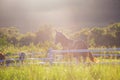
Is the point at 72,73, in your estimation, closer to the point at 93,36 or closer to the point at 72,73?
the point at 72,73

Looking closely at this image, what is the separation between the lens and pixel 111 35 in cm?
3738

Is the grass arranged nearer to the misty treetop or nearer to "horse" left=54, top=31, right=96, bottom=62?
"horse" left=54, top=31, right=96, bottom=62

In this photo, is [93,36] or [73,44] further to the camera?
[93,36]

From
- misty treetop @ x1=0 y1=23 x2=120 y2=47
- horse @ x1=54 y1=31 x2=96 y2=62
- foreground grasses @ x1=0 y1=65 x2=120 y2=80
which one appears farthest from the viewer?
misty treetop @ x1=0 y1=23 x2=120 y2=47

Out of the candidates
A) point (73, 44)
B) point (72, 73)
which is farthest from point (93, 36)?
point (72, 73)

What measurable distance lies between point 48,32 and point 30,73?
36.6 metres

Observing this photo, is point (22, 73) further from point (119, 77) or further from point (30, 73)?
point (119, 77)

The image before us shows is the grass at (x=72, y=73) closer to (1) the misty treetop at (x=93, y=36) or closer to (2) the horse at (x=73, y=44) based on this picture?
(2) the horse at (x=73, y=44)

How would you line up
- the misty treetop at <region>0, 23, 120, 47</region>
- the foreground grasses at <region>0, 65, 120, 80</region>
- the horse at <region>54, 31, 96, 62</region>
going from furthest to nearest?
the misty treetop at <region>0, 23, 120, 47</region> < the horse at <region>54, 31, 96, 62</region> < the foreground grasses at <region>0, 65, 120, 80</region>

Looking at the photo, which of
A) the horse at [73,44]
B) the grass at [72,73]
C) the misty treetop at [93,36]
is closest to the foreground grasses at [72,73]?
the grass at [72,73]

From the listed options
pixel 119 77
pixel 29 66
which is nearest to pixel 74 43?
pixel 29 66

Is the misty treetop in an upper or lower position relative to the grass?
upper

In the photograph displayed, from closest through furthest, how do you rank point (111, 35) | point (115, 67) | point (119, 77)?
point (119, 77), point (115, 67), point (111, 35)

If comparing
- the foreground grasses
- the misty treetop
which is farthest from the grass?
the misty treetop
